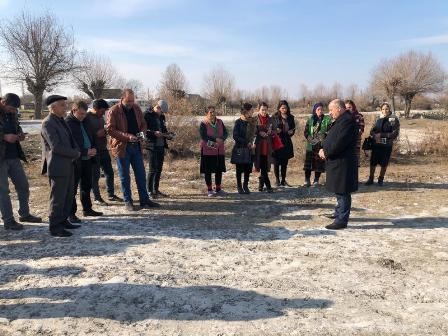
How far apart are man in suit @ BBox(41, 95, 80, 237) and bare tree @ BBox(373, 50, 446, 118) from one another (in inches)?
1217

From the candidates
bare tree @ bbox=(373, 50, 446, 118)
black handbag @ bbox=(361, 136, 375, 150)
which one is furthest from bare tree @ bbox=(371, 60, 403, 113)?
black handbag @ bbox=(361, 136, 375, 150)

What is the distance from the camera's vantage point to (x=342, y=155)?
18.5 ft

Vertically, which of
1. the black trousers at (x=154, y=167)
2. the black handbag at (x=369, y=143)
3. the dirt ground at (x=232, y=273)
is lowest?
the dirt ground at (x=232, y=273)

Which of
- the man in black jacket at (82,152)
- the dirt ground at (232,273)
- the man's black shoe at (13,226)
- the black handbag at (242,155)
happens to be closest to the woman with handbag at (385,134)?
the dirt ground at (232,273)

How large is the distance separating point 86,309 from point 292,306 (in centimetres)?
182

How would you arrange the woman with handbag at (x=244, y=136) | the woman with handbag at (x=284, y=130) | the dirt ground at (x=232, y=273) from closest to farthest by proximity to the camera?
the dirt ground at (x=232, y=273) < the woman with handbag at (x=244, y=136) < the woman with handbag at (x=284, y=130)

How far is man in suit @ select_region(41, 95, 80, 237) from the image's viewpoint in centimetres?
516

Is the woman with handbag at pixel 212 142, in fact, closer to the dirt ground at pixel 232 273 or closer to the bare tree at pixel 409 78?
the dirt ground at pixel 232 273

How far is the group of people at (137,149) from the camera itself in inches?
210

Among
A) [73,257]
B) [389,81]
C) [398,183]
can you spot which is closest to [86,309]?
[73,257]

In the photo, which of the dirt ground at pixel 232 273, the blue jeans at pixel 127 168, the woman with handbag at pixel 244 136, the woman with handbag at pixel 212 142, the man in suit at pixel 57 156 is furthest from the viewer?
the woman with handbag at pixel 244 136

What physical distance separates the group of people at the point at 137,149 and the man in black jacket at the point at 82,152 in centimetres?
1

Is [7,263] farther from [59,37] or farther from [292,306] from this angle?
[59,37]

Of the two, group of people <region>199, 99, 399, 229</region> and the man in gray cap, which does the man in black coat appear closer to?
group of people <region>199, 99, 399, 229</region>
